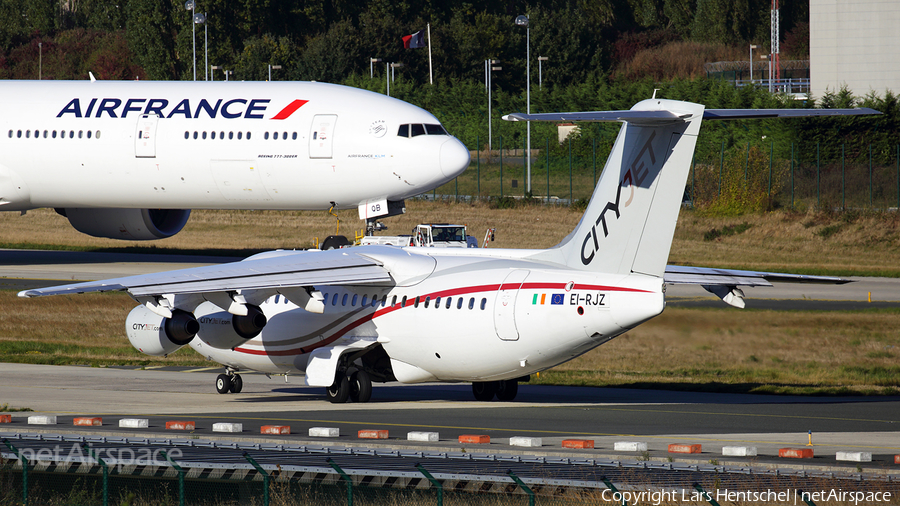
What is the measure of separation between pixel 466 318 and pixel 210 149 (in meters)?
21.1

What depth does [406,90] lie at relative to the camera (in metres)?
101

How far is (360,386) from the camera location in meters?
25.4

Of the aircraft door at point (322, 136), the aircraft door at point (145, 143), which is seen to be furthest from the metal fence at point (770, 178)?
the aircraft door at point (145, 143)

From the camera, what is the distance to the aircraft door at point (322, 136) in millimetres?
40344

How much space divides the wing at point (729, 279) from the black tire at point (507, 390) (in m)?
4.30

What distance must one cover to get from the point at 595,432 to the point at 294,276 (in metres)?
6.88

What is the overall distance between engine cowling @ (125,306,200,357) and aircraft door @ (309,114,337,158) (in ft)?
49.1

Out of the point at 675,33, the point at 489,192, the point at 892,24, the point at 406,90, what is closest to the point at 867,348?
the point at 489,192

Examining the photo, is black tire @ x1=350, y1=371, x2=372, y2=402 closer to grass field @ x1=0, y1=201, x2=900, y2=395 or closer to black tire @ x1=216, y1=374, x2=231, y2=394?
black tire @ x1=216, y1=374, x2=231, y2=394

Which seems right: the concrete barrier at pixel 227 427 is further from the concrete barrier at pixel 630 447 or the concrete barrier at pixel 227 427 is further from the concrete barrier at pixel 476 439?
the concrete barrier at pixel 630 447

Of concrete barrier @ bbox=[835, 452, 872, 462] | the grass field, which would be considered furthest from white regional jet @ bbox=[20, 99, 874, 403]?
concrete barrier @ bbox=[835, 452, 872, 462]

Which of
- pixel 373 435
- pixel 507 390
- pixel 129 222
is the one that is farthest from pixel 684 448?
pixel 129 222

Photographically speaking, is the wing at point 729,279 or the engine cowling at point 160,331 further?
the wing at point 729,279

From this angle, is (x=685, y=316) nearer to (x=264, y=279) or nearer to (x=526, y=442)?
(x=526, y=442)
